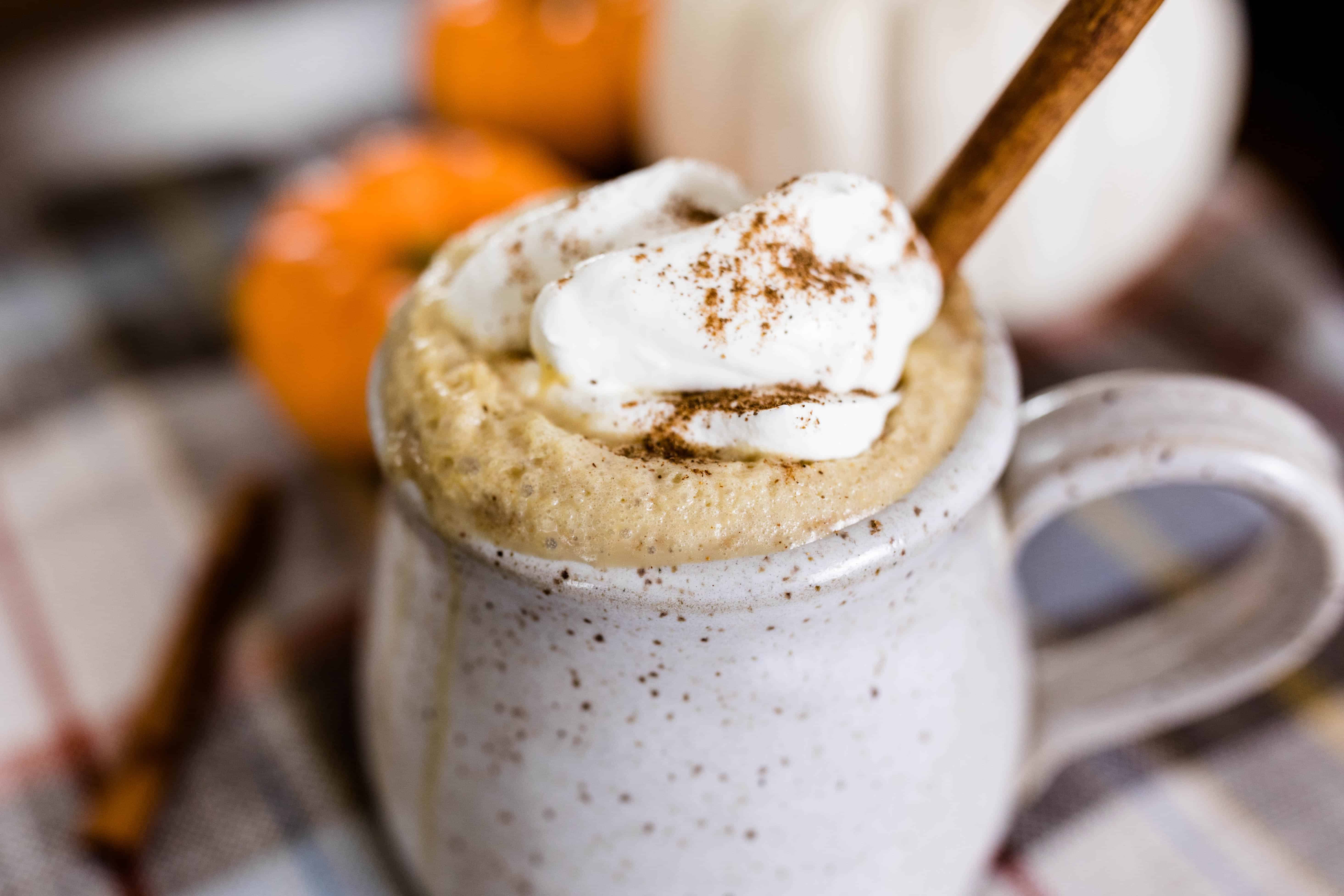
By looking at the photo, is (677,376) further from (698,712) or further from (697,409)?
(698,712)

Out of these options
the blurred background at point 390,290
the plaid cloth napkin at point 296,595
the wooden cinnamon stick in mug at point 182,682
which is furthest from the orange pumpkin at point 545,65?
the wooden cinnamon stick in mug at point 182,682

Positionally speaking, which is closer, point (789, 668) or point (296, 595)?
point (789, 668)

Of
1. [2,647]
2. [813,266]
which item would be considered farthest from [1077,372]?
[2,647]

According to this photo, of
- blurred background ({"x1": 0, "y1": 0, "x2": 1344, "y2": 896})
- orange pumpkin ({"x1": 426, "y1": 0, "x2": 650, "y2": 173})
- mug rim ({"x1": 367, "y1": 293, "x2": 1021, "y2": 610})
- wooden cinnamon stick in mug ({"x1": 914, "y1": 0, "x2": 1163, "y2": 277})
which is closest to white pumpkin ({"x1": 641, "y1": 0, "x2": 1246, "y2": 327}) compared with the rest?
blurred background ({"x1": 0, "y1": 0, "x2": 1344, "y2": 896})

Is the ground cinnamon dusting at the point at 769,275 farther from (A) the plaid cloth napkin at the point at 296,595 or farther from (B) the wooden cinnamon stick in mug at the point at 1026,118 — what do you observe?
(A) the plaid cloth napkin at the point at 296,595

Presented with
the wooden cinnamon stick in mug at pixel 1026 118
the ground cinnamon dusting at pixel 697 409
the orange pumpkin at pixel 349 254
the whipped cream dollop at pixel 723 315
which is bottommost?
the orange pumpkin at pixel 349 254

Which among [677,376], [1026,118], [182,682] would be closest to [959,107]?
[1026,118]

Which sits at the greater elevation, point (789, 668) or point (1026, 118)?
point (1026, 118)

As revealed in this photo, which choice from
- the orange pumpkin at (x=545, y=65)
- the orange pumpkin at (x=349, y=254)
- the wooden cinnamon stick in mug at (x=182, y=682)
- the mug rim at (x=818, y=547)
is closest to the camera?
the mug rim at (x=818, y=547)
